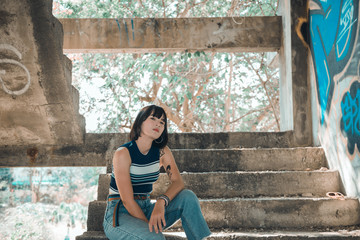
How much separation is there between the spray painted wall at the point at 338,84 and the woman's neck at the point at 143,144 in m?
1.96

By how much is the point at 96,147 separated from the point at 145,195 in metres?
2.09

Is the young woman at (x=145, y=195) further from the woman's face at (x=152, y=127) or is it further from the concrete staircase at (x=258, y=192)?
the concrete staircase at (x=258, y=192)

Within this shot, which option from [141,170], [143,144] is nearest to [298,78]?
[143,144]

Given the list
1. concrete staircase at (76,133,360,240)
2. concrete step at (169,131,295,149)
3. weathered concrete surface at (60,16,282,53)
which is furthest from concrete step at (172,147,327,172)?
weathered concrete surface at (60,16,282,53)

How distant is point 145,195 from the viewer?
102 inches

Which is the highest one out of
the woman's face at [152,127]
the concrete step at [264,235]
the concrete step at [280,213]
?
the woman's face at [152,127]

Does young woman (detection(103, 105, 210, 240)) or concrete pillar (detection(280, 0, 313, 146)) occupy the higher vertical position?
concrete pillar (detection(280, 0, 313, 146))

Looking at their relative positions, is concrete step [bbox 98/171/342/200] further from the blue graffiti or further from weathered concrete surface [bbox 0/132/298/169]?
weathered concrete surface [bbox 0/132/298/169]

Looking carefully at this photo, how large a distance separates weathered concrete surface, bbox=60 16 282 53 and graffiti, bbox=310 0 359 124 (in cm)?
91

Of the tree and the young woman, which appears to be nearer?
the young woman

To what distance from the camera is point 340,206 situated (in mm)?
3240

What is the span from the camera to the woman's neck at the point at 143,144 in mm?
2586

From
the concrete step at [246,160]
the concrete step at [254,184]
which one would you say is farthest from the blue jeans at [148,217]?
the concrete step at [246,160]

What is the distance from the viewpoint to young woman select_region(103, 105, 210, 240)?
231cm
